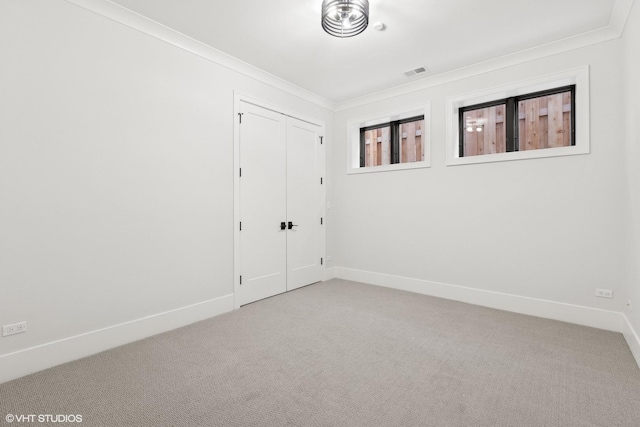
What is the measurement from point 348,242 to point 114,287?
3.33 metres

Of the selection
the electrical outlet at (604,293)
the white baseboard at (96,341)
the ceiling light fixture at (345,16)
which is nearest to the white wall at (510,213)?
the electrical outlet at (604,293)

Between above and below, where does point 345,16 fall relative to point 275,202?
above

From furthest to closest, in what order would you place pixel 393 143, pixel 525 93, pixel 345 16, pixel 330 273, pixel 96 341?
pixel 330 273 → pixel 393 143 → pixel 525 93 → pixel 96 341 → pixel 345 16

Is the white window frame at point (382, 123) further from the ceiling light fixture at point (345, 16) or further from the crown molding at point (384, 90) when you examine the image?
the ceiling light fixture at point (345, 16)

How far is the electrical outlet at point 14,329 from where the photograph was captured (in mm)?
2182

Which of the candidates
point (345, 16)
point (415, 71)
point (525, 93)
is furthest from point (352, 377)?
point (525, 93)

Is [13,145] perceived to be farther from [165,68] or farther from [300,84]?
[300,84]

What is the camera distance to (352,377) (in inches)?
87.6

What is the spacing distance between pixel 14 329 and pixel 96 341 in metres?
0.55

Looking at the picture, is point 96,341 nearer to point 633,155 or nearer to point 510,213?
point 510,213

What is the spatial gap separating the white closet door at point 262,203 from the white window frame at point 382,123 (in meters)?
1.24

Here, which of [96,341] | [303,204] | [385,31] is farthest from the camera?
[303,204]

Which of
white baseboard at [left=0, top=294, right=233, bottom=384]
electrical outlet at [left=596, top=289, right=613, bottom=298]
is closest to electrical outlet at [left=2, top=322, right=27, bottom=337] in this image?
white baseboard at [left=0, top=294, right=233, bottom=384]

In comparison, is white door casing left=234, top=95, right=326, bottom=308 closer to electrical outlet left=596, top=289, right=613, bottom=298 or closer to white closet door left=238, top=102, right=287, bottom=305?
white closet door left=238, top=102, right=287, bottom=305
